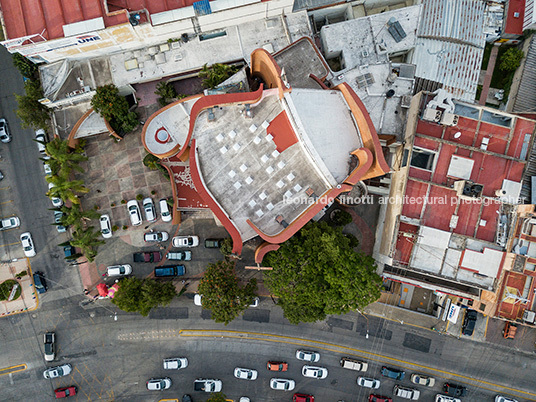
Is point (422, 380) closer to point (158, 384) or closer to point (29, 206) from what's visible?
point (158, 384)

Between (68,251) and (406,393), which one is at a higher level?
(68,251)

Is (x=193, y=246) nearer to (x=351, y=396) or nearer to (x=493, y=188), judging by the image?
(x=351, y=396)

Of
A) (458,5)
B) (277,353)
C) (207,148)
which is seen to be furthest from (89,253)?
(458,5)

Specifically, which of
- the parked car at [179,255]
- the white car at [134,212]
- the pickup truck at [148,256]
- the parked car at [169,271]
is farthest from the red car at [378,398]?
the white car at [134,212]

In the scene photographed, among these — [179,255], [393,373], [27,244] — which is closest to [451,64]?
[393,373]

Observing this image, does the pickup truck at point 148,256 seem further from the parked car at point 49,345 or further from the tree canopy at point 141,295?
the parked car at point 49,345

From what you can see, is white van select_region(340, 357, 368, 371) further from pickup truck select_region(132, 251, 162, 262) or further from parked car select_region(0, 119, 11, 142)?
parked car select_region(0, 119, 11, 142)
